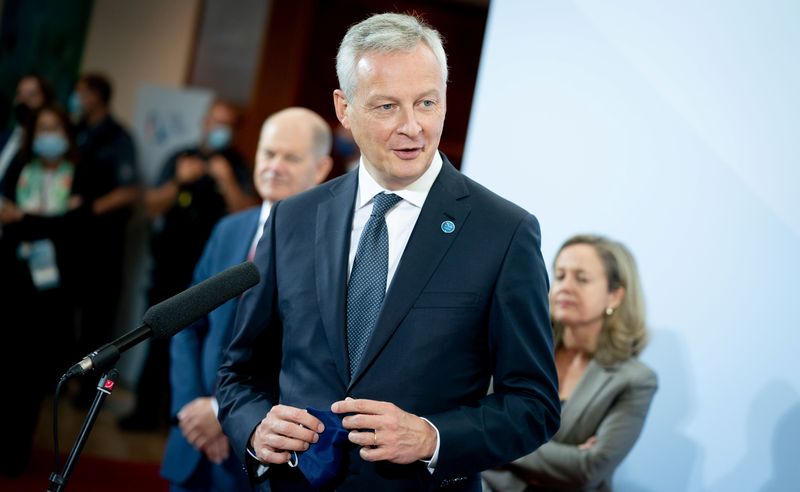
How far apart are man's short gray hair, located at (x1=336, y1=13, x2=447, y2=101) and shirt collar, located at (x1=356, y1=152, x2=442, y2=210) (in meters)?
0.16

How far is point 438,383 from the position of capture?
Result: 1.78 m

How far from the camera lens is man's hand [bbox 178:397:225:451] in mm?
2822

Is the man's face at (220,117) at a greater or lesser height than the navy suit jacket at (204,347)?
greater

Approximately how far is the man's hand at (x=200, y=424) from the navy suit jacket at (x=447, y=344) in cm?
96

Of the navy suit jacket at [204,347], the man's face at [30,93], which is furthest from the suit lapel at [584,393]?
the man's face at [30,93]

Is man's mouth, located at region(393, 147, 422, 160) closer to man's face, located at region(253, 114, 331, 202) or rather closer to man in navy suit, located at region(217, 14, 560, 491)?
man in navy suit, located at region(217, 14, 560, 491)

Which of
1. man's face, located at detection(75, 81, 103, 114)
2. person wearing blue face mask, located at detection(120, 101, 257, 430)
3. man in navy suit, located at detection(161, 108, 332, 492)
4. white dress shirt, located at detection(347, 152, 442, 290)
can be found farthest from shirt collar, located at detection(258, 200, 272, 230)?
man's face, located at detection(75, 81, 103, 114)

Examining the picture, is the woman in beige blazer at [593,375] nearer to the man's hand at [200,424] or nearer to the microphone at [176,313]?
the man's hand at [200,424]

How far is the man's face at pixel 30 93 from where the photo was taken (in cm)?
626

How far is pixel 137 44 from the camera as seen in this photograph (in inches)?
315

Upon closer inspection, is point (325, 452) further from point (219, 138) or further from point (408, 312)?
point (219, 138)

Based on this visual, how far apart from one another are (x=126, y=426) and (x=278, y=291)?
4.45 m

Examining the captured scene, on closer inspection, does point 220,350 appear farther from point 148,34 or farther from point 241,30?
point 148,34

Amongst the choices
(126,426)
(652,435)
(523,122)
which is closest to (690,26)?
(523,122)
